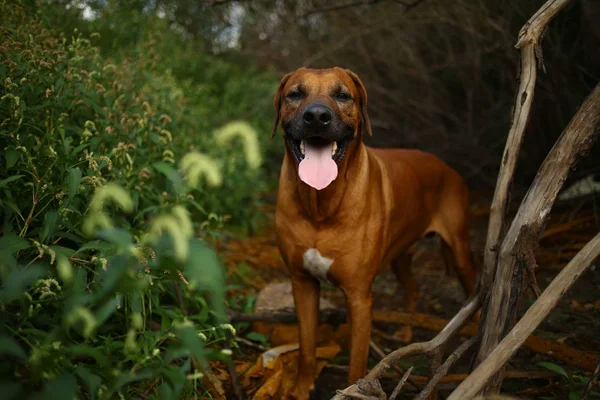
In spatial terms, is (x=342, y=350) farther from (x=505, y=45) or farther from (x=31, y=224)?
(x=505, y=45)

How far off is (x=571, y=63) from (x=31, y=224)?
3963 millimetres

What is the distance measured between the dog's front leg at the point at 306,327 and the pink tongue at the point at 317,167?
63 cm

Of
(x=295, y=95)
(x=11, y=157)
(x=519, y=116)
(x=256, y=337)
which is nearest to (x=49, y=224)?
(x=11, y=157)

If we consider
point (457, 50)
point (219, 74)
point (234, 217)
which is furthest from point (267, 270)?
point (219, 74)

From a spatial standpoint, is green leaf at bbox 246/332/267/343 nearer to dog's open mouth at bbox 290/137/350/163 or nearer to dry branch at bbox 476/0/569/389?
dog's open mouth at bbox 290/137/350/163

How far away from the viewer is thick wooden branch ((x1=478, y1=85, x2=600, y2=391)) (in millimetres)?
2336

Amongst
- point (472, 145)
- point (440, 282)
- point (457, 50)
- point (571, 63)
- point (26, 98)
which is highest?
point (457, 50)

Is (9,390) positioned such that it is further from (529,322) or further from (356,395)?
(529,322)

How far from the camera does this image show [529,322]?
79.4 inches

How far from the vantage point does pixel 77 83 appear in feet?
9.77

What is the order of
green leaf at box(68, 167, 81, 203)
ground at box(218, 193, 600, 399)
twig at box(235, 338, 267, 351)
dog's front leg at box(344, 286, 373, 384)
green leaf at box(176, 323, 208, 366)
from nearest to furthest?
green leaf at box(176, 323, 208, 366)
green leaf at box(68, 167, 81, 203)
dog's front leg at box(344, 286, 373, 384)
ground at box(218, 193, 600, 399)
twig at box(235, 338, 267, 351)

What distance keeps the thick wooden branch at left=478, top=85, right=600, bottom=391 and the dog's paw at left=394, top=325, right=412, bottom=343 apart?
1336mm

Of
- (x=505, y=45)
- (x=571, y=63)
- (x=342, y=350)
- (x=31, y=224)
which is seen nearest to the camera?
(x=31, y=224)

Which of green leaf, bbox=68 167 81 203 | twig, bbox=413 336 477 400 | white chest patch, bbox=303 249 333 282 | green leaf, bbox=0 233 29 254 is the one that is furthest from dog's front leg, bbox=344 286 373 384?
green leaf, bbox=0 233 29 254
